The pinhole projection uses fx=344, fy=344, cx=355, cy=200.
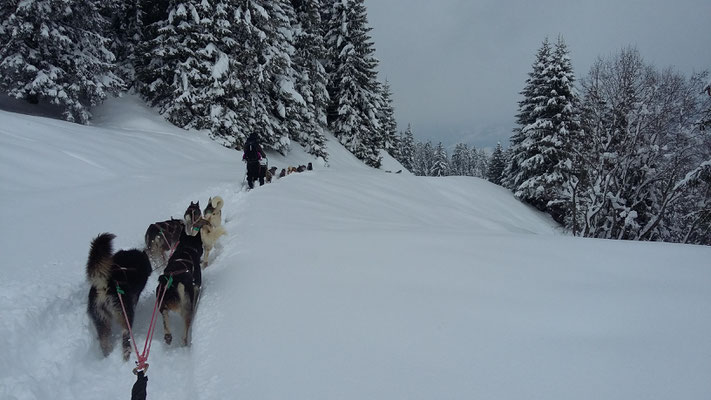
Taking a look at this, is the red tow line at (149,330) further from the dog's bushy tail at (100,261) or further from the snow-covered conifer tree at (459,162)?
the snow-covered conifer tree at (459,162)

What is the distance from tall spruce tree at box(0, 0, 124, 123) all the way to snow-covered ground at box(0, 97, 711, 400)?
9234 millimetres

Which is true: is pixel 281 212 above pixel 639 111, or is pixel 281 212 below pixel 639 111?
below

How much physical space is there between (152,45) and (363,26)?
16.4 meters

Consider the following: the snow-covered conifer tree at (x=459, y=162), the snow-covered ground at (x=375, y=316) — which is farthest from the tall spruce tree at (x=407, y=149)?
the snow-covered ground at (x=375, y=316)

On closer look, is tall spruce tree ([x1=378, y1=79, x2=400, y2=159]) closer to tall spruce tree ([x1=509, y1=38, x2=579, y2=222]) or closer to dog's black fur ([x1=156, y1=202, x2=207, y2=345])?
tall spruce tree ([x1=509, y1=38, x2=579, y2=222])

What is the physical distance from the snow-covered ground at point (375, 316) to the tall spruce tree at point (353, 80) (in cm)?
2334

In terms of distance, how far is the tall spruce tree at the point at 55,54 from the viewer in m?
12.3

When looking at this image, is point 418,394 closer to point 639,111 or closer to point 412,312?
point 412,312

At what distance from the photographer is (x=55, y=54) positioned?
44.0 feet

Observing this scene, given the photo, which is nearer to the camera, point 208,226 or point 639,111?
point 208,226

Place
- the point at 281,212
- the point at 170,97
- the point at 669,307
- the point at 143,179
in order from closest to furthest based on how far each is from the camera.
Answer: the point at 669,307 → the point at 281,212 → the point at 143,179 → the point at 170,97

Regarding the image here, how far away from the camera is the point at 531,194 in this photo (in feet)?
71.3

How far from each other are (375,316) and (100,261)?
2.64 meters

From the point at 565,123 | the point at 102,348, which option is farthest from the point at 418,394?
the point at 565,123
